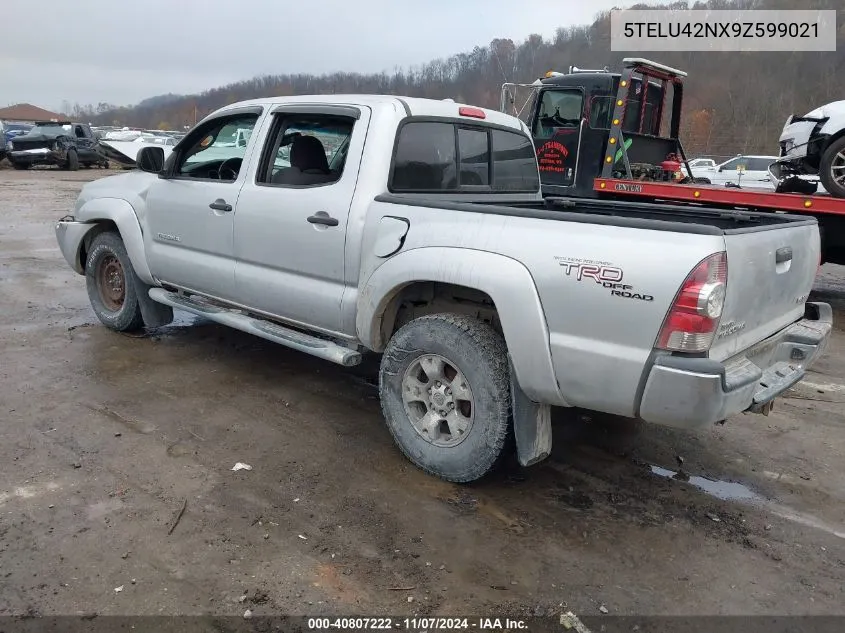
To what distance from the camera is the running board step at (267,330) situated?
3.98 m

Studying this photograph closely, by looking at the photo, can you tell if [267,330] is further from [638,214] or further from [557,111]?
[557,111]

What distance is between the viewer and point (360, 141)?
154 inches

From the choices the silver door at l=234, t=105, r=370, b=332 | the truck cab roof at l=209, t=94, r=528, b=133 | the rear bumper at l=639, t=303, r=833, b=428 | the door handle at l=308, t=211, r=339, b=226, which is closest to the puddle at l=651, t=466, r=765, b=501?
the rear bumper at l=639, t=303, r=833, b=428

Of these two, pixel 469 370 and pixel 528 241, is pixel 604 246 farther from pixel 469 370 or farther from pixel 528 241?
pixel 469 370

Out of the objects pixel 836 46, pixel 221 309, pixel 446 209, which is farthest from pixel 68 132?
pixel 836 46

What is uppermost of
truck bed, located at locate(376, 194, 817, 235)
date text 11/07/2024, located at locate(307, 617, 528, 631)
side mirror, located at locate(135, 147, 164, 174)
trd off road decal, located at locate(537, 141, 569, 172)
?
side mirror, located at locate(135, 147, 164, 174)

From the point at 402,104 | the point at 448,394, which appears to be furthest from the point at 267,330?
the point at 402,104

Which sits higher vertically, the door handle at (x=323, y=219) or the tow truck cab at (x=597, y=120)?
the tow truck cab at (x=597, y=120)

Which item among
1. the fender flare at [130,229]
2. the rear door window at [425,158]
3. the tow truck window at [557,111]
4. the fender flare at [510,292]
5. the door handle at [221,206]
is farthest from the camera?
the tow truck window at [557,111]

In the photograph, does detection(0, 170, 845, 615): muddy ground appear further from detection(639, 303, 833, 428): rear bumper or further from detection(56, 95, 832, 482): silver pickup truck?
detection(639, 303, 833, 428): rear bumper

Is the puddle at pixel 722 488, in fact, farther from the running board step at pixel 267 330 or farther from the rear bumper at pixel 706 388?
the running board step at pixel 267 330

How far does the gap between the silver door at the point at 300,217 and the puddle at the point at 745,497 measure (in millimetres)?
2130

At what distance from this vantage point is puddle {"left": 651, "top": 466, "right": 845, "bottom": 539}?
331cm

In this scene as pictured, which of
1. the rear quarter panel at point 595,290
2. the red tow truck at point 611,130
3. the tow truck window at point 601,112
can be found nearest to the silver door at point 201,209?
the rear quarter panel at point 595,290
